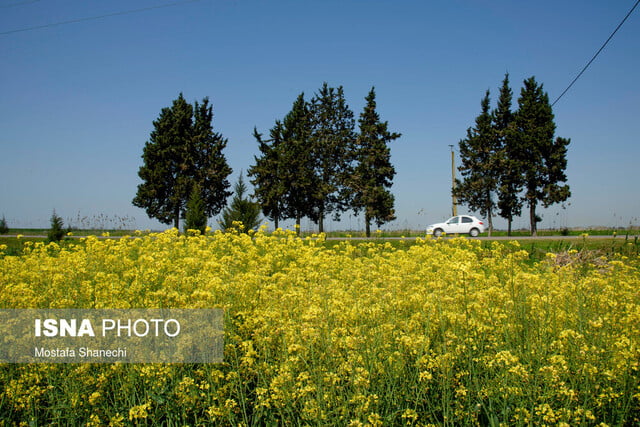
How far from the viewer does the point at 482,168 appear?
96.7 feet

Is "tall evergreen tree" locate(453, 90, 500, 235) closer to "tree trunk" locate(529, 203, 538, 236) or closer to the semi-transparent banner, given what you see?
"tree trunk" locate(529, 203, 538, 236)

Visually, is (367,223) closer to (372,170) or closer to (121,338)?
(372,170)

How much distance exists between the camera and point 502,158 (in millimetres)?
29406

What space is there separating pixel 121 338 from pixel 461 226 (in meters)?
26.4

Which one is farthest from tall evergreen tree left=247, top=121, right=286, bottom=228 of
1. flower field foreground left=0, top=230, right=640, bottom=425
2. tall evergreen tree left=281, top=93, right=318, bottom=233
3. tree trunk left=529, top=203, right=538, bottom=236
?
flower field foreground left=0, top=230, right=640, bottom=425

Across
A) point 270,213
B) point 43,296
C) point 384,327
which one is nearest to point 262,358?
point 384,327

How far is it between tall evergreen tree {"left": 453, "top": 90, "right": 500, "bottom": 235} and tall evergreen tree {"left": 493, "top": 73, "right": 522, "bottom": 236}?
39 centimetres

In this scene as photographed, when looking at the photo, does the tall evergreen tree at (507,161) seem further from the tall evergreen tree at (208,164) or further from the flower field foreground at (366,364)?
the flower field foreground at (366,364)

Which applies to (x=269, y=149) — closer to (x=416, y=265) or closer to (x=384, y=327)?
(x=416, y=265)

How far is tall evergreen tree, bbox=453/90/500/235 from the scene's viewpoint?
96.6ft

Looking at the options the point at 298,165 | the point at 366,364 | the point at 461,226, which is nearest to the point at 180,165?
the point at 298,165

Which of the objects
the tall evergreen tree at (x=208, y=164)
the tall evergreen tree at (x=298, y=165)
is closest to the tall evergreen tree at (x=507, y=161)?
the tall evergreen tree at (x=298, y=165)

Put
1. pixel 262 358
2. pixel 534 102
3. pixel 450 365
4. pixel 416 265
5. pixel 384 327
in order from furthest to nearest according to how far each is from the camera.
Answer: pixel 534 102
pixel 416 265
pixel 262 358
pixel 384 327
pixel 450 365

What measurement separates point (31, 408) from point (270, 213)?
26881 mm
